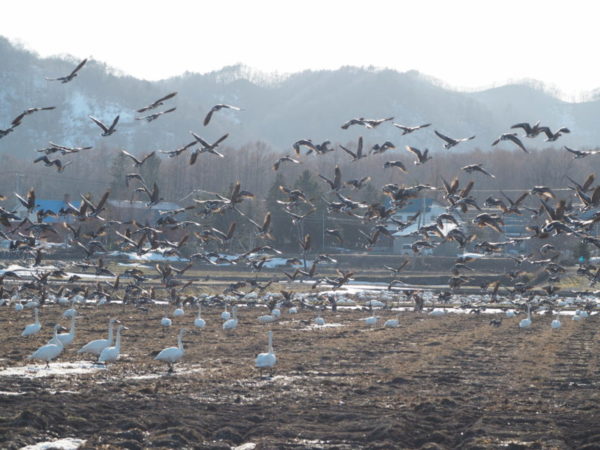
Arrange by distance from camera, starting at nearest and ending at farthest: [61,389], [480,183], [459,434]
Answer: [459,434] → [61,389] → [480,183]

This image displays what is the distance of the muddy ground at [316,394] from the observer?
16562 millimetres

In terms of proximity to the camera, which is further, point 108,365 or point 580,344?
point 580,344

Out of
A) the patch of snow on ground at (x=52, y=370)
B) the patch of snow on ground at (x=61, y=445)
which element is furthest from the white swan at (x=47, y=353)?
the patch of snow on ground at (x=61, y=445)

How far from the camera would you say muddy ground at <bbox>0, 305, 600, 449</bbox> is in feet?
54.3

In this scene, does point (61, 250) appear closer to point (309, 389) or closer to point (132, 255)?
point (132, 255)

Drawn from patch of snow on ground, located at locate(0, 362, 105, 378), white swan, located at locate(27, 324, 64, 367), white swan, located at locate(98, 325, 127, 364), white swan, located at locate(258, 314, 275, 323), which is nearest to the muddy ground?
patch of snow on ground, located at locate(0, 362, 105, 378)

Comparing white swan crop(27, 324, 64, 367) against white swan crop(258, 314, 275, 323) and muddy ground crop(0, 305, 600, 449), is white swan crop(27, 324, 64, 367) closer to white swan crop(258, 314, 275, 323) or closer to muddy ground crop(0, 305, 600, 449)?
muddy ground crop(0, 305, 600, 449)

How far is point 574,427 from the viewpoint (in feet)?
58.3

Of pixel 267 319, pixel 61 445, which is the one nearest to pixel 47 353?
pixel 61 445

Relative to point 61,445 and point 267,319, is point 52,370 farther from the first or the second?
point 267,319

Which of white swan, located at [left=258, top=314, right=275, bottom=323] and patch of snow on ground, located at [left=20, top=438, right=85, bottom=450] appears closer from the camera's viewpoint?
patch of snow on ground, located at [left=20, top=438, right=85, bottom=450]

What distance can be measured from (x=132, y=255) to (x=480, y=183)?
230 feet

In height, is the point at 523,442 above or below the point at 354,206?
below

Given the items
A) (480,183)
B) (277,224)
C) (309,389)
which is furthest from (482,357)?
(480,183)
